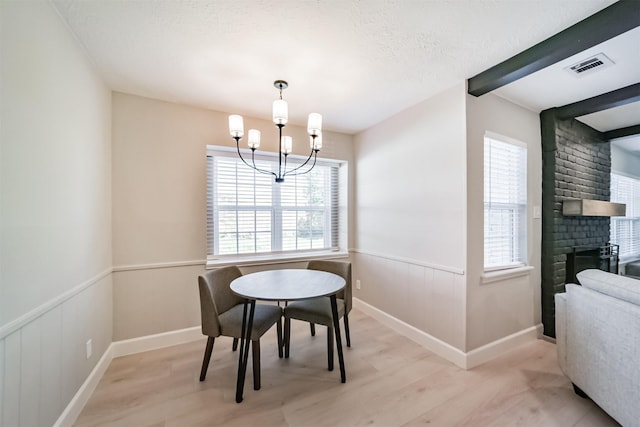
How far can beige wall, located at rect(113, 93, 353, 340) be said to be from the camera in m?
2.31

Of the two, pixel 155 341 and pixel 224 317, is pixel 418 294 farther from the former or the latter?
pixel 155 341

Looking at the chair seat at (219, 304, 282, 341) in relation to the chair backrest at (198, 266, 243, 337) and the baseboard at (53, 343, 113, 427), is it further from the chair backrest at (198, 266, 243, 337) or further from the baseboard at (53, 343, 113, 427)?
the baseboard at (53, 343, 113, 427)

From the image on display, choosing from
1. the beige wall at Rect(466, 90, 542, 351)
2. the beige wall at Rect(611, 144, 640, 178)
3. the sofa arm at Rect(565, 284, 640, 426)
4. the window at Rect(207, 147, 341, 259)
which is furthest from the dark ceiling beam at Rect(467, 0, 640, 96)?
the beige wall at Rect(611, 144, 640, 178)

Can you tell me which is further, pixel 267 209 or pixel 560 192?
pixel 267 209

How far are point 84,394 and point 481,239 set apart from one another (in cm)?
322

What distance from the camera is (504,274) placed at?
2.35 m

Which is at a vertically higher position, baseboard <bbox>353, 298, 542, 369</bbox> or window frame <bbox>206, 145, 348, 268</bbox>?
window frame <bbox>206, 145, 348, 268</bbox>

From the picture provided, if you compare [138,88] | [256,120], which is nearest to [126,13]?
[138,88]

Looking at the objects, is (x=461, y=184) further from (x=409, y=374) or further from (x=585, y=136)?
(x=585, y=136)

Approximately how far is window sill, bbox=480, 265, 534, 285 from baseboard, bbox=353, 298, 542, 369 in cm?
57

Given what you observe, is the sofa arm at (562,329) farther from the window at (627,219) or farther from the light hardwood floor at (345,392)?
the window at (627,219)

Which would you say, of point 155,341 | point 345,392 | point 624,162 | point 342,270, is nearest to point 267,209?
point 342,270

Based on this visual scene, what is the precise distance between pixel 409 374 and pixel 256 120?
294 cm

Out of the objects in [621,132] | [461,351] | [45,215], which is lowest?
[461,351]
